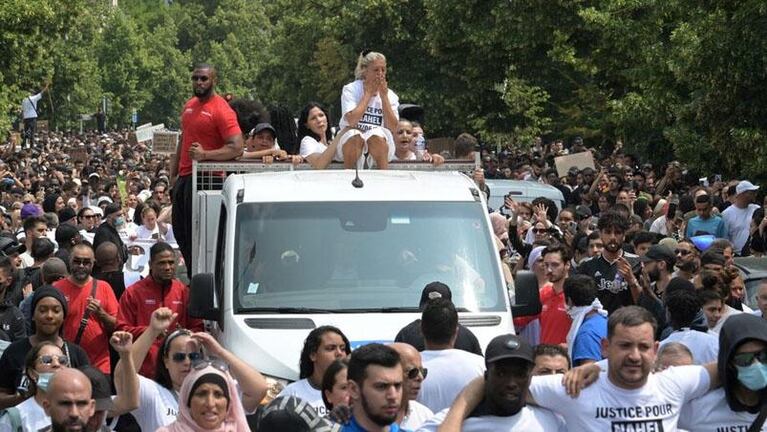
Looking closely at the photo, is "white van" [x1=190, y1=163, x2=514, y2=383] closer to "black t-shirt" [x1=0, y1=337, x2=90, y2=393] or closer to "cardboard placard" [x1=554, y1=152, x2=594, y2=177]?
"black t-shirt" [x1=0, y1=337, x2=90, y2=393]

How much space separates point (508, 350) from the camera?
6699mm

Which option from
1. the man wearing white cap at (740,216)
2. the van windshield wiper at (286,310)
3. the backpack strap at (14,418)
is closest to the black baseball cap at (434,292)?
the van windshield wiper at (286,310)

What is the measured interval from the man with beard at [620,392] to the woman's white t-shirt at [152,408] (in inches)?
89.1

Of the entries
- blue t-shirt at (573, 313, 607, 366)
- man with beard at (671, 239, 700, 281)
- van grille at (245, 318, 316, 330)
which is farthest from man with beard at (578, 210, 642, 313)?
van grille at (245, 318, 316, 330)

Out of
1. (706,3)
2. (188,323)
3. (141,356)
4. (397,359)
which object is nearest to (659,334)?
(188,323)

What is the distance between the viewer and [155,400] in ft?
28.1

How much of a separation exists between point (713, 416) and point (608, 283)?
578 cm

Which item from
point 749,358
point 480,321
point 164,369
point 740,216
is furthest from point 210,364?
point 740,216

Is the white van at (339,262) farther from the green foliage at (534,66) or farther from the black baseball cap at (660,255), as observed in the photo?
the green foliage at (534,66)

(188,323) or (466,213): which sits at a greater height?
(466,213)

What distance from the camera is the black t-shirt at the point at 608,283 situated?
1279cm

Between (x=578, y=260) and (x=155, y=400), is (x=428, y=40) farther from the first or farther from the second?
(x=155, y=400)

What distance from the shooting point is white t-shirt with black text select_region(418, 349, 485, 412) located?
27.5 feet

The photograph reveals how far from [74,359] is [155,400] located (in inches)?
44.5
